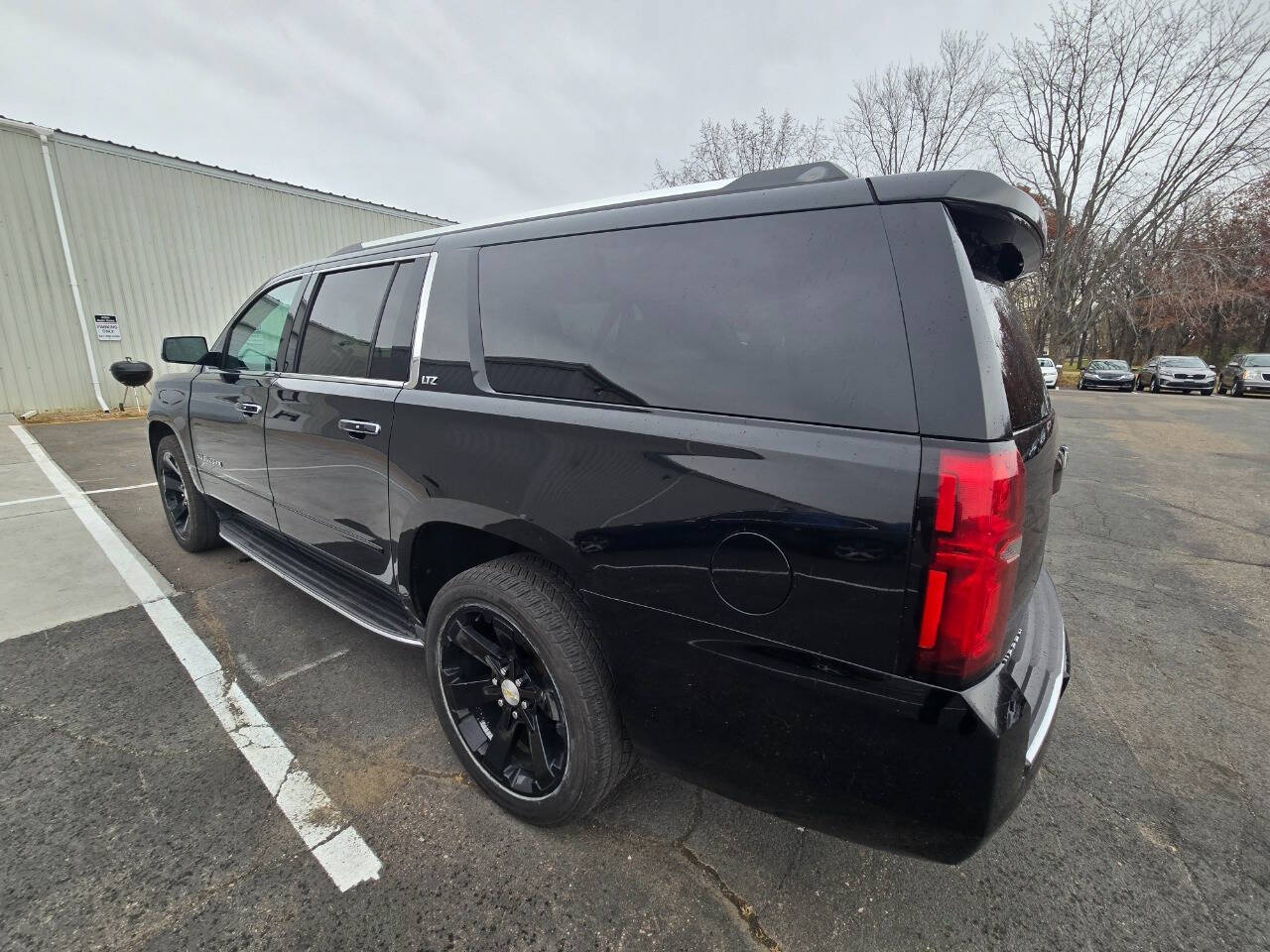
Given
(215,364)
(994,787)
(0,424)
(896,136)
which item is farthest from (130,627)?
(896,136)

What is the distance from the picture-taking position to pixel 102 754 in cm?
220

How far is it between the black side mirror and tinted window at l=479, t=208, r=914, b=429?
2.77 meters

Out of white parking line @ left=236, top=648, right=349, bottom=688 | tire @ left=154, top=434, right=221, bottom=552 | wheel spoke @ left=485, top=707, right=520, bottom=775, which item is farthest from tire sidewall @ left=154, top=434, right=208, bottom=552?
wheel spoke @ left=485, top=707, right=520, bottom=775

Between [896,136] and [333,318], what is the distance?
3406 cm

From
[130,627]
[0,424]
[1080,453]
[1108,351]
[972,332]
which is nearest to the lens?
[972,332]

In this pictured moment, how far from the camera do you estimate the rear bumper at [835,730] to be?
1.22m

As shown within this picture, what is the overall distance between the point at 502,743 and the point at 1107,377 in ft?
100

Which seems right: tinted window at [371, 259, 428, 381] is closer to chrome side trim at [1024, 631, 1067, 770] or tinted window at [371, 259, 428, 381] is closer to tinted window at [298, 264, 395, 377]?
tinted window at [298, 264, 395, 377]

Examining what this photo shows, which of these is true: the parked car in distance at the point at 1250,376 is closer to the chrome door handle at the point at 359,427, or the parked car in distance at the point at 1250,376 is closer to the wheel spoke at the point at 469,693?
the wheel spoke at the point at 469,693

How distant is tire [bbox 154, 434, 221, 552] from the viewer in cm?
398

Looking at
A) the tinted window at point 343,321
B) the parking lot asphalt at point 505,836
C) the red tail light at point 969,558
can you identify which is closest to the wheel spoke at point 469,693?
the parking lot asphalt at point 505,836

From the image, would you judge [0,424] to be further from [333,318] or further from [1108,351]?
[1108,351]

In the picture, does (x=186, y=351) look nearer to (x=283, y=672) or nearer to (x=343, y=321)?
(x=343, y=321)

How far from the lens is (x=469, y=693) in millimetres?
2061
